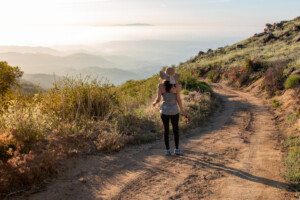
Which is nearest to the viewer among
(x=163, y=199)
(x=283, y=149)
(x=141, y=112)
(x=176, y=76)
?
(x=163, y=199)

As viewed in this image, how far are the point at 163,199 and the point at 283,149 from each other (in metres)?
4.38

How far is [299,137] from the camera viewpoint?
7094mm

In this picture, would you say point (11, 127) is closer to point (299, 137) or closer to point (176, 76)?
point (176, 76)

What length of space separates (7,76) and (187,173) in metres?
9.52

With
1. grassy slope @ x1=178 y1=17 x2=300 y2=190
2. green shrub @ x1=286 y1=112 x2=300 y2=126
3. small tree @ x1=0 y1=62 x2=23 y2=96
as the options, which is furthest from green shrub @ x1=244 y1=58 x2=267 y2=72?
small tree @ x1=0 y1=62 x2=23 y2=96

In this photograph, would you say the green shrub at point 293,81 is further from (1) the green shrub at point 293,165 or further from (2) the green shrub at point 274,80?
(1) the green shrub at point 293,165

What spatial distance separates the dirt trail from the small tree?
277 inches

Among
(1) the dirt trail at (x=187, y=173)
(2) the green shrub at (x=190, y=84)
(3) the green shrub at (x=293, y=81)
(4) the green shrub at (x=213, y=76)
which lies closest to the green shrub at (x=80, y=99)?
(1) the dirt trail at (x=187, y=173)

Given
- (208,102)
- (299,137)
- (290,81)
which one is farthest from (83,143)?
(290,81)

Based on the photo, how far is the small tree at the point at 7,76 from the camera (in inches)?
411

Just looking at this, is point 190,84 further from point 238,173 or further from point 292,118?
point 238,173

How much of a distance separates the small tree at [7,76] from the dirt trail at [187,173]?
7.03 metres

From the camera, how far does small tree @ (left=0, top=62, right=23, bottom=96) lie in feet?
34.2

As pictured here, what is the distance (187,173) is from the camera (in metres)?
5.18
